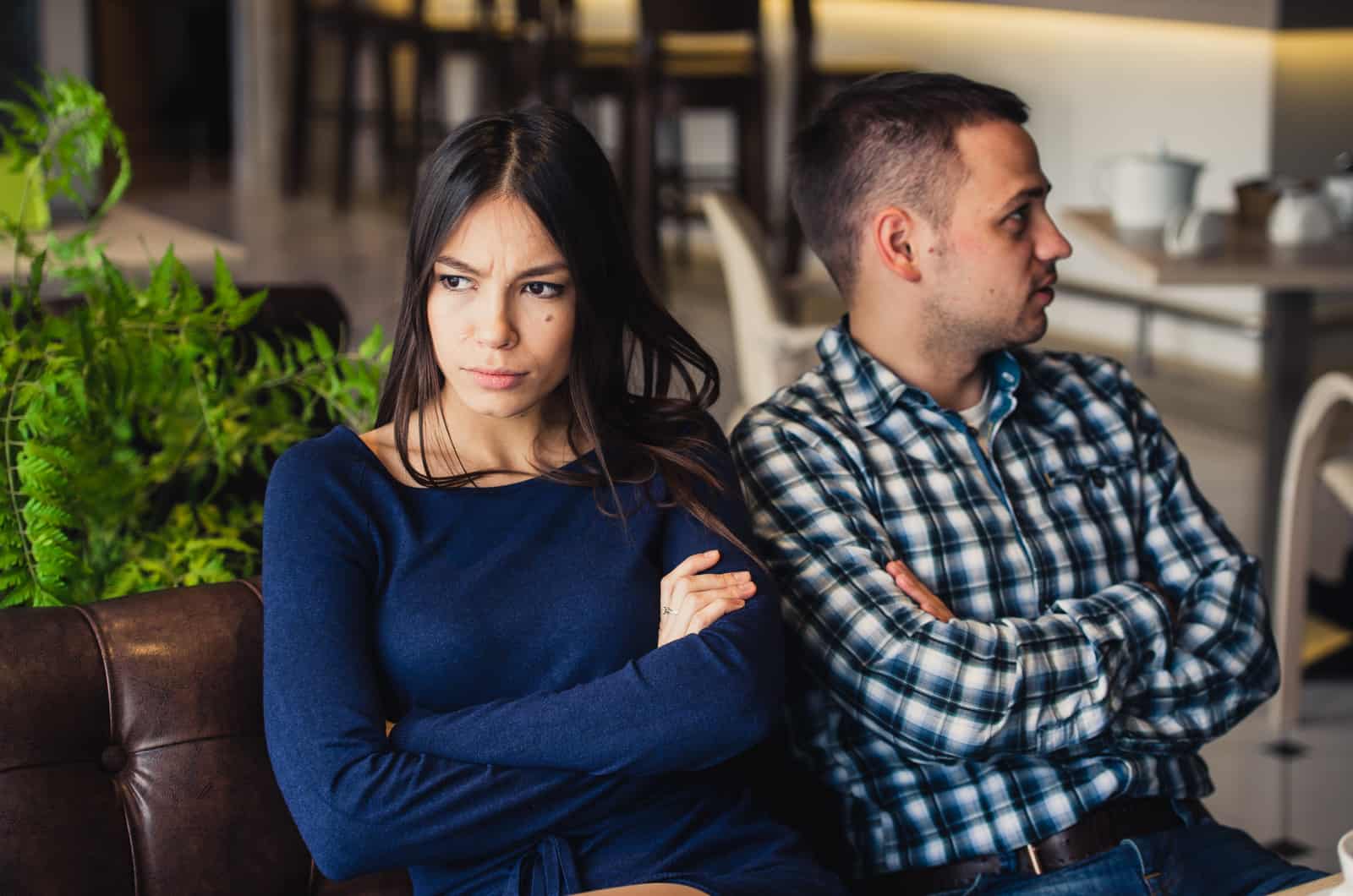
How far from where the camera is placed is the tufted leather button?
1433 millimetres

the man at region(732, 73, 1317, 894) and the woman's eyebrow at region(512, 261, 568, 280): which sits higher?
the woman's eyebrow at region(512, 261, 568, 280)

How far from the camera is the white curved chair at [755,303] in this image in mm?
3381

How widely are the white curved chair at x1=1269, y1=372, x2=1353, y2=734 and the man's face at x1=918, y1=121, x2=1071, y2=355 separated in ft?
4.22

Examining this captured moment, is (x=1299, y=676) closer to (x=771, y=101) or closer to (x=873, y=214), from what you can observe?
(x=873, y=214)

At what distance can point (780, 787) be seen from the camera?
5.60 feet

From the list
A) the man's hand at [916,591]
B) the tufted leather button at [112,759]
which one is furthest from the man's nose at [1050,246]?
the tufted leather button at [112,759]

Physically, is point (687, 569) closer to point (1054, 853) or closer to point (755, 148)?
A: point (1054, 853)

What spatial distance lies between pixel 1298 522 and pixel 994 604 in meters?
1.50

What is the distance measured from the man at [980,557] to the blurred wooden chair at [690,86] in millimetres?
3903

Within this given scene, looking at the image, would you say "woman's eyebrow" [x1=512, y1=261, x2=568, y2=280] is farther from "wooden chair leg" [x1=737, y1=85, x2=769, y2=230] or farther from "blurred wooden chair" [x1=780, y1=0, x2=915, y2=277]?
"wooden chair leg" [x1=737, y1=85, x2=769, y2=230]

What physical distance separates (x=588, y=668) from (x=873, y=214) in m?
0.65

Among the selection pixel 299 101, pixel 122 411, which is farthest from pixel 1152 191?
pixel 299 101

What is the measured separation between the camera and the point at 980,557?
1.68 metres

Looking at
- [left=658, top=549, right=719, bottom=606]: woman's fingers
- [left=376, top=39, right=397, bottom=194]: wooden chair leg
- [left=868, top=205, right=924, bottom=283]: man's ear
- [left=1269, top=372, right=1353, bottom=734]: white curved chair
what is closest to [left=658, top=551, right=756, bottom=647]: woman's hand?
[left=658, top=549, right=719, bottom=606]: woman's fingers
